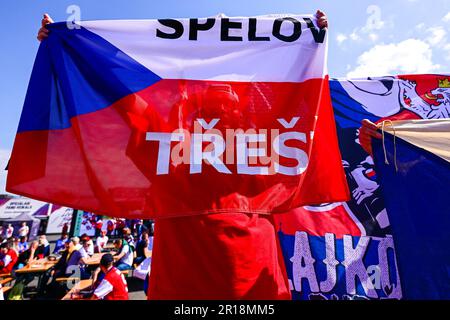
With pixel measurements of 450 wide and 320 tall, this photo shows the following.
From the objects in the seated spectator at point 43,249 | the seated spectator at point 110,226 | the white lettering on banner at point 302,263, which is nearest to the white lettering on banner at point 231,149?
the white lettering on banner at point 302,263

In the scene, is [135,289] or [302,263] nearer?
[302,263]

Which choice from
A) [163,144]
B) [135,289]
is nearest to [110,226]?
[135,289]

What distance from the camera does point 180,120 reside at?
2129 millimetres

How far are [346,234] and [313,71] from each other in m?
1.61

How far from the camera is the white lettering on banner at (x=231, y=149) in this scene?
2037mm

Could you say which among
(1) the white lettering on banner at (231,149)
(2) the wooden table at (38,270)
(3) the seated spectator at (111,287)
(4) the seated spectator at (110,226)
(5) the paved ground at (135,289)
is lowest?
(5) the paved ground at (135,289)

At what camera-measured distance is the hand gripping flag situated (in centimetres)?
198

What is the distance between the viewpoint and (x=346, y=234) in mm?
2766

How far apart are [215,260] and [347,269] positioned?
1510 millimetres

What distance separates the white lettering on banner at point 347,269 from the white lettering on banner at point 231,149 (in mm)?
1045

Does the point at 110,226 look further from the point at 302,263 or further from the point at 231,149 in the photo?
the point at 231,149

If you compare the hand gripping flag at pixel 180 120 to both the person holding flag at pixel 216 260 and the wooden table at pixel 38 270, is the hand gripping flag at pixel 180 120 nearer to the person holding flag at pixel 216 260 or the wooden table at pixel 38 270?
the person holding flag at pixel 216 260

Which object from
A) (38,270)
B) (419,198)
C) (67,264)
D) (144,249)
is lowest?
Result: (38,270)

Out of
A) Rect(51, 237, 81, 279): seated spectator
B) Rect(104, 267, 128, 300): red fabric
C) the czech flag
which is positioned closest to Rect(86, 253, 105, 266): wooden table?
Rect(51, 237, 81, 279): seated spectator
